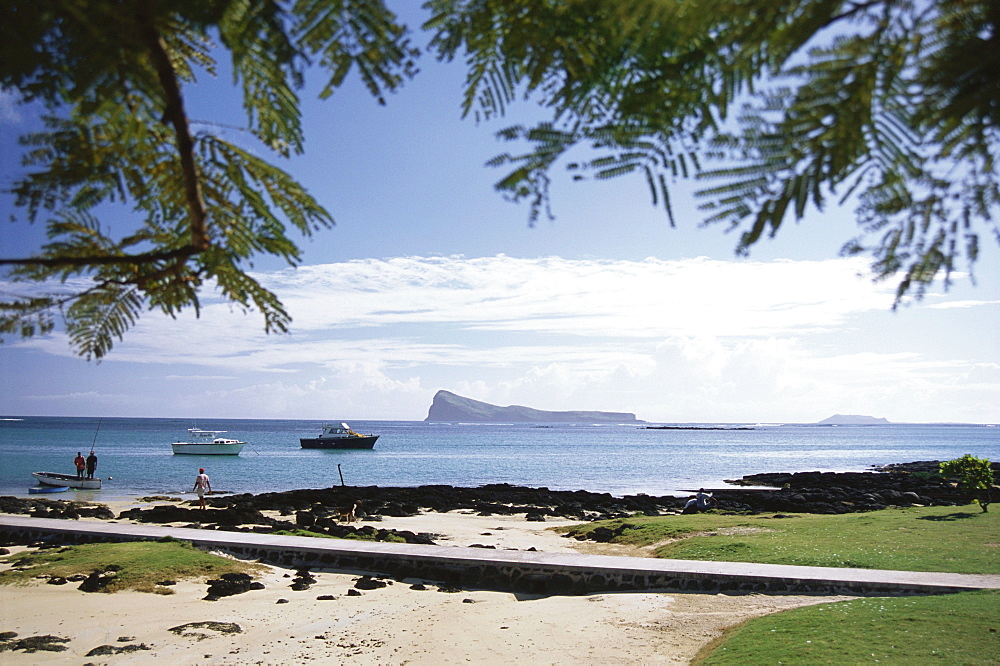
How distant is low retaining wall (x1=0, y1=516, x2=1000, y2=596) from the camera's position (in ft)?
33.0

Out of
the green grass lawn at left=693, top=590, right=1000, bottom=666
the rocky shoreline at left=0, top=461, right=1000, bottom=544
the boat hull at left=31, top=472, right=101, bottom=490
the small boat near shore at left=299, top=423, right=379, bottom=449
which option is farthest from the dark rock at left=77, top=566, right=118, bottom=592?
the small boat near shore at left=299, top=423, right=379, bottom=449

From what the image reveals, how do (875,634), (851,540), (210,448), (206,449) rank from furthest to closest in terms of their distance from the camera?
(210,448), (206,449), (851,540), (875,634)

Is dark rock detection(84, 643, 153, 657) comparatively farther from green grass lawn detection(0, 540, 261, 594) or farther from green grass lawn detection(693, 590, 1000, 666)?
green grass lawn detection(693, 590, 1000, 666)

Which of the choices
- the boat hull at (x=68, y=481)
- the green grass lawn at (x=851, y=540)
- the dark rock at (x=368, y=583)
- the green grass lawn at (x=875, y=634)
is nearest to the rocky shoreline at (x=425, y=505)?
the dark rock at (x=368, y=583)

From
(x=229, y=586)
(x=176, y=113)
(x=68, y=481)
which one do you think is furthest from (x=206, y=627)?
(x=68, y=481)

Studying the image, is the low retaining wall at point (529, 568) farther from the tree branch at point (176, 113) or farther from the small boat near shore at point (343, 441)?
the small boat near shore at point (343, 441)

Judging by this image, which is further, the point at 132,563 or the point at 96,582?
the point at 132,563

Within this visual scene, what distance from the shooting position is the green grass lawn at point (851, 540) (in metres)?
11.4

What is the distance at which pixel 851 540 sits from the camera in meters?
13.5

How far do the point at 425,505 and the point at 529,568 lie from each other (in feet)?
71.6

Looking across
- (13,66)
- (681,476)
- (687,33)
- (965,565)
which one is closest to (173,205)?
(13,66)

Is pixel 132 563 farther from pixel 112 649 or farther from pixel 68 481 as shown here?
pixel 68 481

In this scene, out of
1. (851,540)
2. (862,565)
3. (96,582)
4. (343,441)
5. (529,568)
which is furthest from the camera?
(343,441)

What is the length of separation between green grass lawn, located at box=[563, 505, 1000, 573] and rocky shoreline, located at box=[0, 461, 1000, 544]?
24.7 ft
